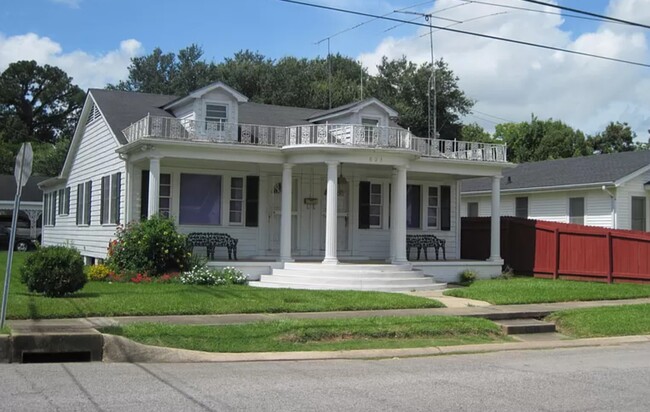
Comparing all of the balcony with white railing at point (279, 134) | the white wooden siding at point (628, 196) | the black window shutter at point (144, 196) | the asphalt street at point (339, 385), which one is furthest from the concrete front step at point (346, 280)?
the white wooden siding at point (628, 196)

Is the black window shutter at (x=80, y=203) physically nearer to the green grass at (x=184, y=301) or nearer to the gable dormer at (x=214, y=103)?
the gable dormer at (x=214, y=103)

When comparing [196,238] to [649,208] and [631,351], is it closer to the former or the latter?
[631,351]

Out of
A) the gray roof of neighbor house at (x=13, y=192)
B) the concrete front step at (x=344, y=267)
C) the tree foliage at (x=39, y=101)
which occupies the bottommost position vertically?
the concrete front step at (x=344, y=267)

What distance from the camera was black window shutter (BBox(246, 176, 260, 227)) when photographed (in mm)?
22625

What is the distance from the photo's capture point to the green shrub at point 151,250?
19.0 m

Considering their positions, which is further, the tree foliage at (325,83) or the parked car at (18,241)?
the tree foliage at (325,83)

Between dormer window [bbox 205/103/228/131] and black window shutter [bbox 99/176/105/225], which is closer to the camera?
dormer window [bbox 205/103/228/131]

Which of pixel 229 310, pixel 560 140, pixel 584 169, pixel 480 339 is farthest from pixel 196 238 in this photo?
pixel 560 140

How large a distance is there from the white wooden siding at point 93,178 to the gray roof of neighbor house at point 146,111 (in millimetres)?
512

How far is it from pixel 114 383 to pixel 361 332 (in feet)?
16.1

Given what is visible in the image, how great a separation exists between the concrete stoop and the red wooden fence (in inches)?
192

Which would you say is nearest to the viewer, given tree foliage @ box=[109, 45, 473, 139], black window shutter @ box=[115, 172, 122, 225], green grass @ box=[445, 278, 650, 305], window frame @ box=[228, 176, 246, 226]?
green grass @ box=[445, 278, 650, 305]

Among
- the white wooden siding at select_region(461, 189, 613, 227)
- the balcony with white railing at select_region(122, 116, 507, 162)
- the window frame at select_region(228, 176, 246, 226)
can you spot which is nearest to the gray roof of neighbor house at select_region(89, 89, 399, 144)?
the balcony with white railing at select_region(122, 116, 507, 162)

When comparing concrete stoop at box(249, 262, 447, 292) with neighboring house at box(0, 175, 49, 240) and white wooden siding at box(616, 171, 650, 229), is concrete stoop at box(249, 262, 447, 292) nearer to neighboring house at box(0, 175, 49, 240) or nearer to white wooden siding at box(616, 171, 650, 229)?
white wooden siding at box(616, 171, 650, 229)
